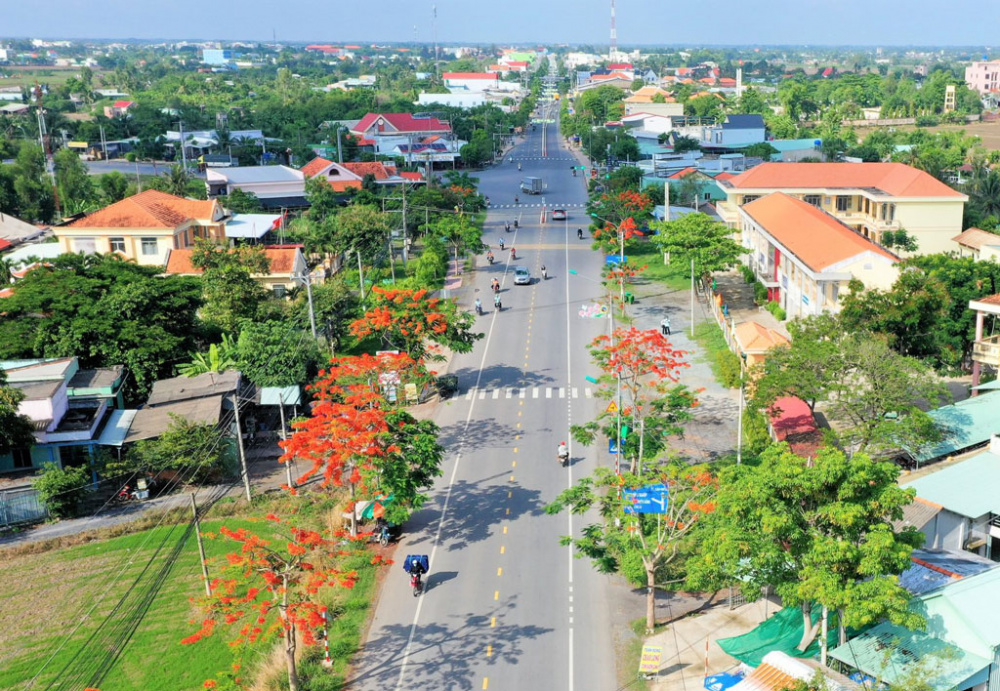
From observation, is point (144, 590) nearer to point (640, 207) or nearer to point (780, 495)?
point (780, 495)

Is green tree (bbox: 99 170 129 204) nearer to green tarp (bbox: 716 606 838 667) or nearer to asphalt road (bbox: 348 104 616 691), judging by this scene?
asphalt road (bbox: 348 104 616 691)

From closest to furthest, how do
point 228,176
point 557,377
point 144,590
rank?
point 144,590 → point 557,377 → point 228,176

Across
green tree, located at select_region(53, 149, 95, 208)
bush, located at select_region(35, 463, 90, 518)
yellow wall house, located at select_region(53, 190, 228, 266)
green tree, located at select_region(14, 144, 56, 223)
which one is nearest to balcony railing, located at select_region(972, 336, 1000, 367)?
bush, located at select_region(35, 463, 90, 518)

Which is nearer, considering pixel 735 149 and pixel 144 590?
pixel 144 590

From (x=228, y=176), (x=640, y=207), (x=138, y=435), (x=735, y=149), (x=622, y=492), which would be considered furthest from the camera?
(x=735, y=149)

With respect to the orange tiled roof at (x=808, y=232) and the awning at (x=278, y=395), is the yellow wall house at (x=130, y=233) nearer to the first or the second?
the awning at (x=278, y=395)

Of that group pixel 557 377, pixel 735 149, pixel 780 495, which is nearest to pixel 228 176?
pixel 557 377

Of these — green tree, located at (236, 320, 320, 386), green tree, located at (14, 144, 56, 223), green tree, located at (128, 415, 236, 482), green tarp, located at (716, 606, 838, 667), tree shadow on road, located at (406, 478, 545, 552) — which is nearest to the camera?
green tarp, located at (716, 606, 838, 667)
